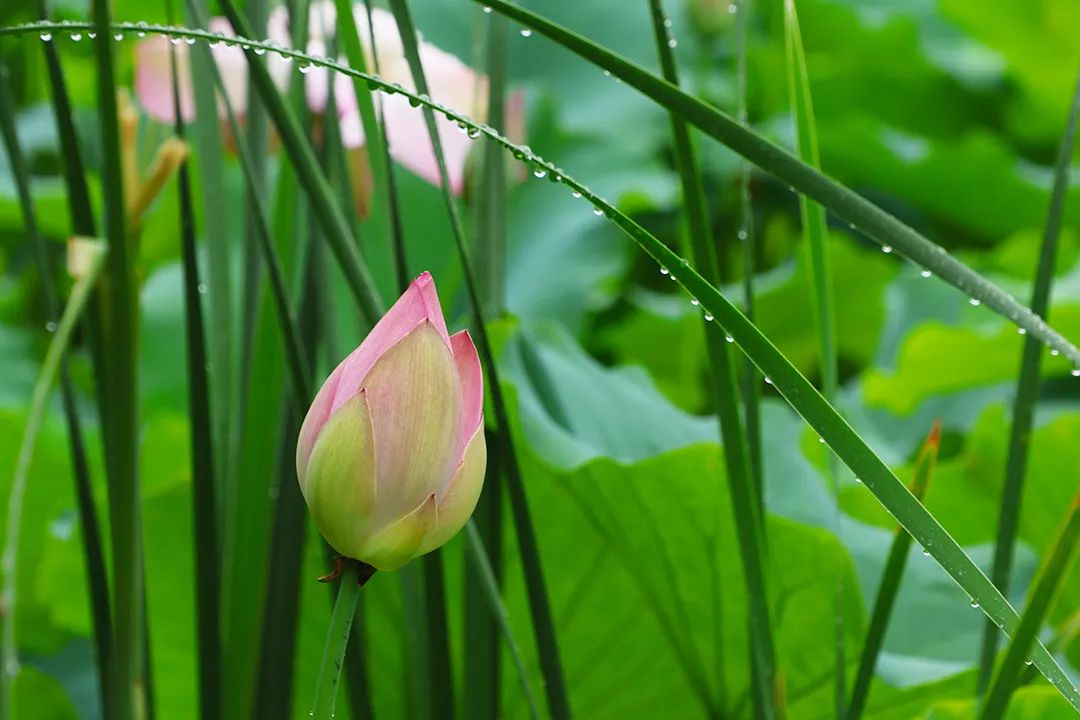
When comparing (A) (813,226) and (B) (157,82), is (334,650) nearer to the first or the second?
(A) (813,226)

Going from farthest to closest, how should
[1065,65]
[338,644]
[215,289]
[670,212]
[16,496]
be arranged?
1. [1065,65]
2. [670,212]
3. [215,289]
4. [16,496]
5. [338,644]

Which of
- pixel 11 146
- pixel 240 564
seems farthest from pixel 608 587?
pixel 11 146

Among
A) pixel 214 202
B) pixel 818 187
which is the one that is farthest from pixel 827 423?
pixel 214 202

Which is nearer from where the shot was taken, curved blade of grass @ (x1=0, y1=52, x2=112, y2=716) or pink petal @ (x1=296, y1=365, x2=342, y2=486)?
pink petal @ (x1=296, y1=365, x2=342, y2=486)

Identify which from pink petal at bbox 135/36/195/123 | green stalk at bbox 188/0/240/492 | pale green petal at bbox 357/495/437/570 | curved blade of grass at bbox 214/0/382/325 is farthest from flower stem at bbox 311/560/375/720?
pink petal at bbox 135/36/195/123

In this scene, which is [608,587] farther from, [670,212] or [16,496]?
[670,212]

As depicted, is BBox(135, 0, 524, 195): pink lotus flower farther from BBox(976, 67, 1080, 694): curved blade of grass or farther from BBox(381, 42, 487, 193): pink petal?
BBox(976, 67, 1080, 694): curved blade of grass

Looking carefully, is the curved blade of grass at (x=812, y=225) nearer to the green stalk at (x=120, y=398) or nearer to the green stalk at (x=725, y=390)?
the green stalk at (x=725, y=390)
